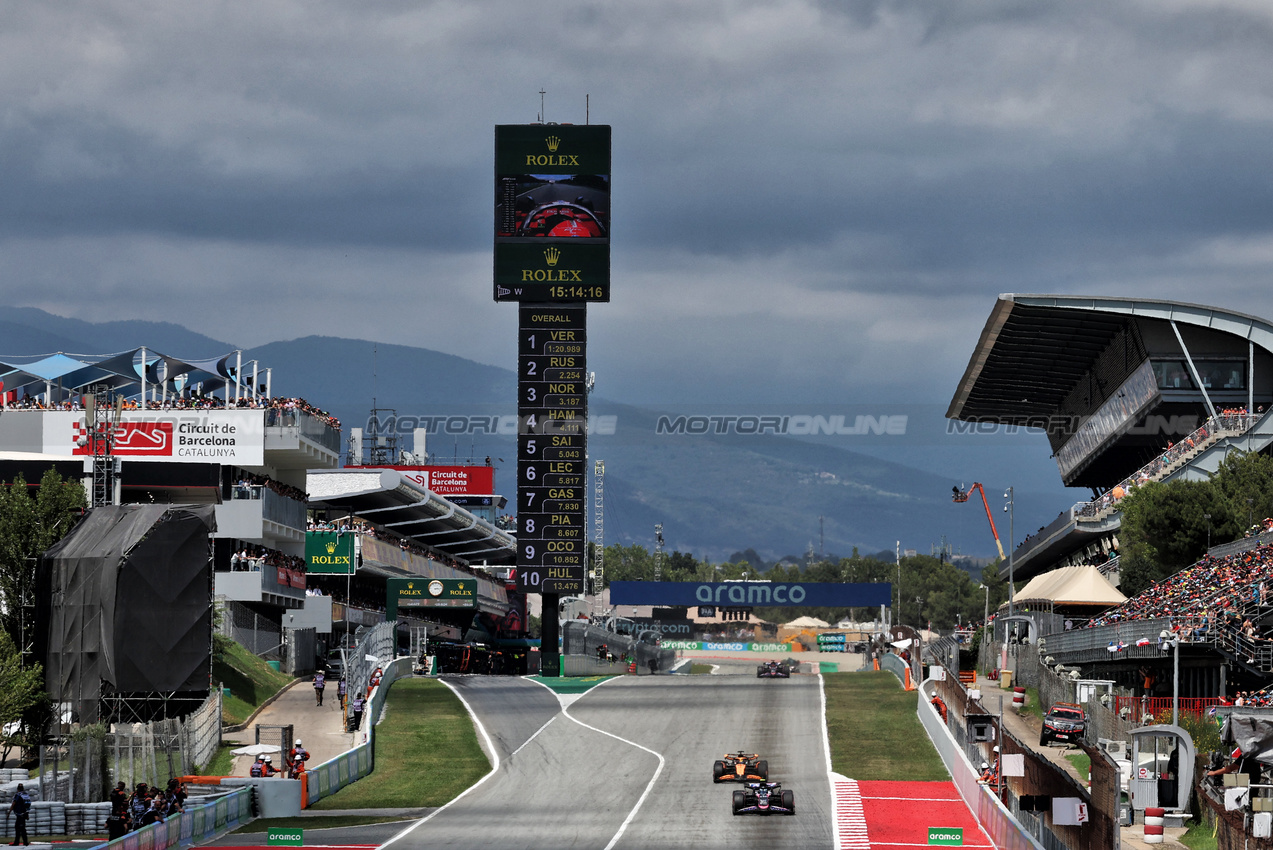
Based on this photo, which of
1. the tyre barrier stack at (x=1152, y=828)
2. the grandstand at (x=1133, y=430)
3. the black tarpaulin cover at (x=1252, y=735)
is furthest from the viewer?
the grandstand at (x=1133, y=430)

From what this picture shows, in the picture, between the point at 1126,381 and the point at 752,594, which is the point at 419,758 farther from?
the point at 752,594

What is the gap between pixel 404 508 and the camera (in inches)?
4390

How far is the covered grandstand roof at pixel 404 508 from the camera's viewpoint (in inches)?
4065

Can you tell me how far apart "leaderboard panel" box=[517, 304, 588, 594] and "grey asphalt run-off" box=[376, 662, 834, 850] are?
6583mm

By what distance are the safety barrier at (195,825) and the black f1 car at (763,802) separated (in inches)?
463

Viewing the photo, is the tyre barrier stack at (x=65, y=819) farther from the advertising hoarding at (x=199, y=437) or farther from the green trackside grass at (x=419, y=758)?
the advertising hoarding at (x=199, y=437)

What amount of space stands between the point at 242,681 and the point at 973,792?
30.0 metres

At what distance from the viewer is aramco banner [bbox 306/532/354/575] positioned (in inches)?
3108

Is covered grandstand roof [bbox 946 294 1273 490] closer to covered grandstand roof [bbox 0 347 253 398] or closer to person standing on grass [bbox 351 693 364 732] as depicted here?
covered grandstand roof [bbox 0 347 253 398]

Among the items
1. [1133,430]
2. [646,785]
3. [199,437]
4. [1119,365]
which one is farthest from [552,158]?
[646,785]

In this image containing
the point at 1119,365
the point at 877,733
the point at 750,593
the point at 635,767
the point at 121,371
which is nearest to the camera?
the point at 635,767

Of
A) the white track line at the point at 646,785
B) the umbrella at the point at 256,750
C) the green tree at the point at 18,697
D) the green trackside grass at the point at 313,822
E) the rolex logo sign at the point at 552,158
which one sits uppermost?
the rolex logo sign at the point at 552,158

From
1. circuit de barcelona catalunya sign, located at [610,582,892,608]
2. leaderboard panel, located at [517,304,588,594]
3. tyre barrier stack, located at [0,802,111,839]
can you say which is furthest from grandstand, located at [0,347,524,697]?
tyre barrier stack, located at [0,802,111,839]

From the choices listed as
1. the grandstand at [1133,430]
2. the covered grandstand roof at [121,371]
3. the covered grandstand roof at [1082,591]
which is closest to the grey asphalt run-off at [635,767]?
the grandstand at [1133,430]
